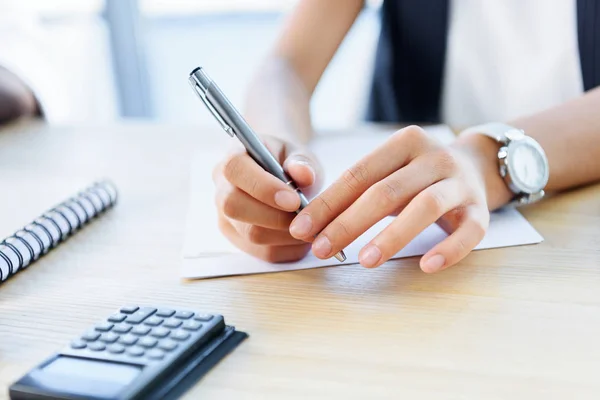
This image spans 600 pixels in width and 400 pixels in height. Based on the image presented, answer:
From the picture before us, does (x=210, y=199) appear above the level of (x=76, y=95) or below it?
below

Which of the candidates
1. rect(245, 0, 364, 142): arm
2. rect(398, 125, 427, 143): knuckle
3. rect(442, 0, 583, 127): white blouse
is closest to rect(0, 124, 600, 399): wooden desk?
rect(398, 125, 427, 143): knuckle

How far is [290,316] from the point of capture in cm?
56

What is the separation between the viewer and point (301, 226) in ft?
2.03

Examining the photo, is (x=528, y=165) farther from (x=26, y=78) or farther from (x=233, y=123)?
(x=26, y=78)

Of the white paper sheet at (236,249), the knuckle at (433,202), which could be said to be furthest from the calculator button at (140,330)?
the knuckle at (433,202)

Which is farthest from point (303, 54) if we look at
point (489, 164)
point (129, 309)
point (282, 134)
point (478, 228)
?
point (129, 309)

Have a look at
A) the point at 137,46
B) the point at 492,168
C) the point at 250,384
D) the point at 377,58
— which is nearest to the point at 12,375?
the point at 250,384

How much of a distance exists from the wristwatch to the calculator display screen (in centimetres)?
44

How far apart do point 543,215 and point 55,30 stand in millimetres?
1683

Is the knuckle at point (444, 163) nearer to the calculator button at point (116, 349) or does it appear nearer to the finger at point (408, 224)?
the finger at point (408, 224)

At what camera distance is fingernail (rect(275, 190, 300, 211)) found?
0.62 metres

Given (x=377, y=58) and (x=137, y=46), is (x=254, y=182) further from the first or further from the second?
(x=137, y=46)

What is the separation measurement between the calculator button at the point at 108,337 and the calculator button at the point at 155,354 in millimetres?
37

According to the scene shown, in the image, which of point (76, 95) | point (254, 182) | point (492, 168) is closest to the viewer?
point (254, 182)
